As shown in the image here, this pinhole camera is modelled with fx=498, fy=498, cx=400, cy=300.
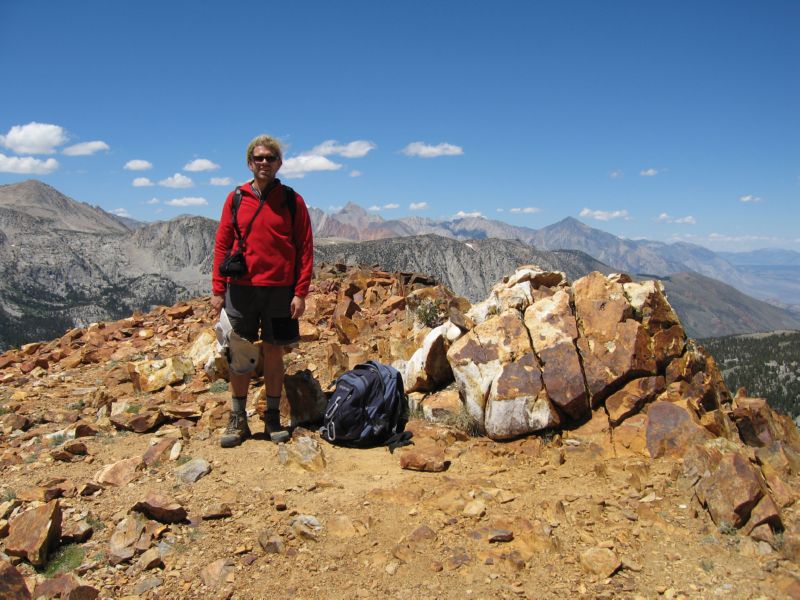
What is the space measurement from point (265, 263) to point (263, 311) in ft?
2.10

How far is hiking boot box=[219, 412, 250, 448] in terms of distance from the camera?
6547mm

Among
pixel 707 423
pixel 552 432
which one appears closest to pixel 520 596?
pixel 552 432

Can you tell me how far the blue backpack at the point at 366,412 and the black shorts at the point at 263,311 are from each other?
1221 millimetres

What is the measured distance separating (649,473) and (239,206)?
5742 mm

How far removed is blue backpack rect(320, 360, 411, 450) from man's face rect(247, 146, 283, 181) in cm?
311

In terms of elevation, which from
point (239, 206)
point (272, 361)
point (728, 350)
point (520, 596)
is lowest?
point (728, 350)

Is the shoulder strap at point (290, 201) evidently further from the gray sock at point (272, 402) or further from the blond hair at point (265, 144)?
the gray sock at point (272, 402)

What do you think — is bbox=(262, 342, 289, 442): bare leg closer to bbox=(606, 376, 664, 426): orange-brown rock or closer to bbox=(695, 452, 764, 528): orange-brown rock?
bbox=(606, 376, 664, 426): orange-brown rock

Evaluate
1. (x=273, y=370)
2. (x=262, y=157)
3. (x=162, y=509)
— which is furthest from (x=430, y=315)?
(x=162, y=509)

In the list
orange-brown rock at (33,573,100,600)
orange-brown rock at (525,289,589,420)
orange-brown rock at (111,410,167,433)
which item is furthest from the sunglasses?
orange-brown rock at (33,573,100,600)

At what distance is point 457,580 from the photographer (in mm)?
4176

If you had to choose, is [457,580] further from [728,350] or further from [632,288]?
[728,350]

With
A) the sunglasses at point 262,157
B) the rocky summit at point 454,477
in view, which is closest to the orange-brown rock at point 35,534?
the rocky summit at point 454,477

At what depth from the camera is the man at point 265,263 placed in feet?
20.1
